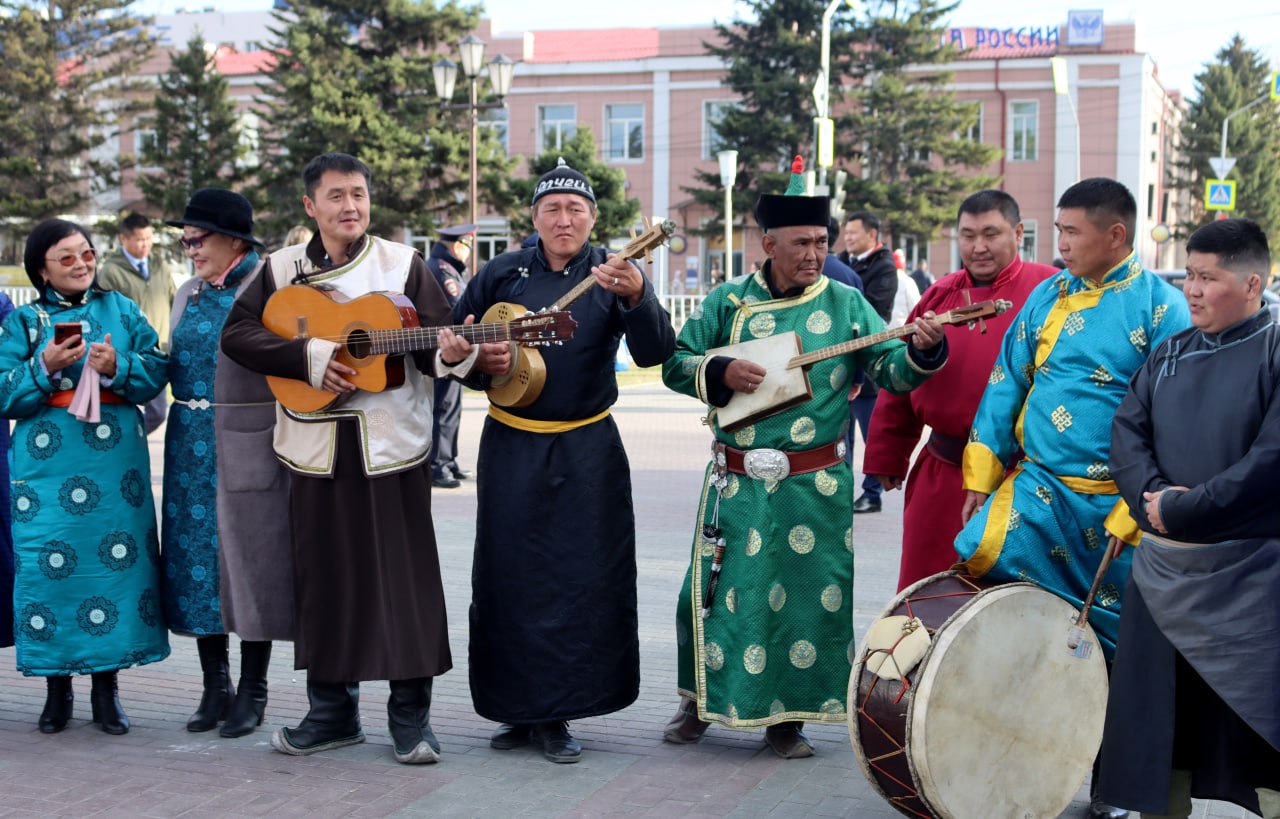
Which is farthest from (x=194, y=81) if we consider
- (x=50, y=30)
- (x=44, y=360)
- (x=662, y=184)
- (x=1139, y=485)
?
(x=1139, y=485)

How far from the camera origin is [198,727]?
17.7 feet

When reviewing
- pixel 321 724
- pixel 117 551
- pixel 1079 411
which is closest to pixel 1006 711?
pixel 1079 411

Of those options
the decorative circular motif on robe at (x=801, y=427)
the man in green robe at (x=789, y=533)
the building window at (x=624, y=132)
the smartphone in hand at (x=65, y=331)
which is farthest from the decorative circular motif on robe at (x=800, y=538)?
the building window at (x=624, y=132)

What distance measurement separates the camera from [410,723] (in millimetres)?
5035

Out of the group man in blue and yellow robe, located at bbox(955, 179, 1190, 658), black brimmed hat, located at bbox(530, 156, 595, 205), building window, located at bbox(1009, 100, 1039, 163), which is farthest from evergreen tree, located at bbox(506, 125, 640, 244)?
man in blue and yellow robe, located at bbox(955, 179, 1190, 658)

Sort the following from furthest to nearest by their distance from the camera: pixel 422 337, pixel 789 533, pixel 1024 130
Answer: pixel 1024 130 < pixel 789 533 < pixel 422 337

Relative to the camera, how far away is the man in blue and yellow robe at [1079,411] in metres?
4.29

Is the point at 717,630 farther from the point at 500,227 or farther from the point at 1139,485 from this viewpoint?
the point at 500,227

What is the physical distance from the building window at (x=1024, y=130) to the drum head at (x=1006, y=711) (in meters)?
44.9

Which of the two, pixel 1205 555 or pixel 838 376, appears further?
pixel 838 376

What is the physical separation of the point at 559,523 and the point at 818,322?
121cm

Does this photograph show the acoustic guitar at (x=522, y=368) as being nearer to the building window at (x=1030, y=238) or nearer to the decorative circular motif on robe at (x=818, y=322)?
the decorative circular motif on robe at (x=818, y=322)

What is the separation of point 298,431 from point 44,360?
3.44 ft

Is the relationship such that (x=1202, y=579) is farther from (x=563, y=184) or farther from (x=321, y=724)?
(x=321, y=724)
